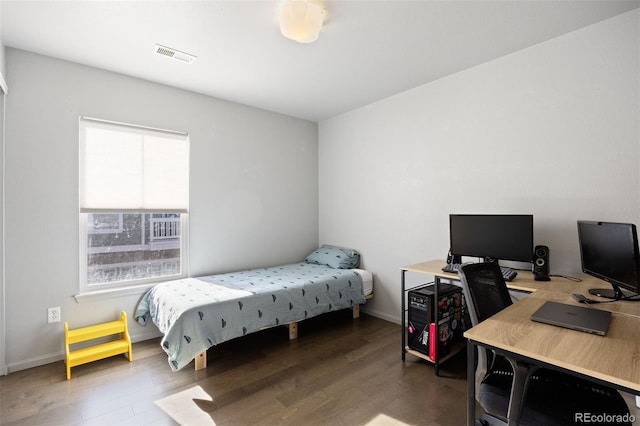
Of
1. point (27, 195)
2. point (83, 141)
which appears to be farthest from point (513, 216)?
point (27, 195)

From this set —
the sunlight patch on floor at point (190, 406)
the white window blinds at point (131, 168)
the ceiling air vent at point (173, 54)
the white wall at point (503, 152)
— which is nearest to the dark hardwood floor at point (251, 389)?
the sunlight patch on floor at point (190, 406)

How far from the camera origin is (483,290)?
64.6 inches

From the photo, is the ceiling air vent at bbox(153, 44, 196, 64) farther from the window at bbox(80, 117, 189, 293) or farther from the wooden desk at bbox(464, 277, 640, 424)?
the wooden desk at bbox(464, 277, 640, 424)

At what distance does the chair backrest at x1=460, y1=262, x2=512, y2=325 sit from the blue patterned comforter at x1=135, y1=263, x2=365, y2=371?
185 cm

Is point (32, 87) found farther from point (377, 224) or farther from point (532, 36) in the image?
point (532, 36)

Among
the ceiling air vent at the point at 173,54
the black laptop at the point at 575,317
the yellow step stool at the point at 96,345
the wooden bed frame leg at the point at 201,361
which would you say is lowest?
the wooden bed frame leg at the point at 201,361

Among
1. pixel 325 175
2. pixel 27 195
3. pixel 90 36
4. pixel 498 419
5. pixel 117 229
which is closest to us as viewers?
pixel 498 419

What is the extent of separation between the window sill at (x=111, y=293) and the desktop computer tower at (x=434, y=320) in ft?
8.49

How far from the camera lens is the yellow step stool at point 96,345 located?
8.20ft

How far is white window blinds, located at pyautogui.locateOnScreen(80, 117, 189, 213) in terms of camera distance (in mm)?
2850

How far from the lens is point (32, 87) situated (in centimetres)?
257

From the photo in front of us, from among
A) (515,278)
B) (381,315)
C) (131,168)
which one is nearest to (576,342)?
(515,278)

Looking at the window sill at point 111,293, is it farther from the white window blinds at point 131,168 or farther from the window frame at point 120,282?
the white window blinds at point 131,168

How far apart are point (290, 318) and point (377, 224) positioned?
5.08 feet
